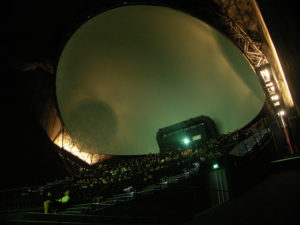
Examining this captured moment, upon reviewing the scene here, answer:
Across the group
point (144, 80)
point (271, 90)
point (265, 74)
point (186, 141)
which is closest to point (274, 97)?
point (271, 90)

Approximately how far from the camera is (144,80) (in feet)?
58.9

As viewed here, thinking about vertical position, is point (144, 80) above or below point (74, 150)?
above

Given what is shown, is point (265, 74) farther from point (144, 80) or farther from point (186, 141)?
point (144, 80)

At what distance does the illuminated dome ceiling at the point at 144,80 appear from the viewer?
46.8 feet

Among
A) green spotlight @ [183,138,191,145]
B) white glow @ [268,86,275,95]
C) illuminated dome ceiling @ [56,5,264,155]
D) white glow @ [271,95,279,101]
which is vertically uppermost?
illuminated dome ceiling @ [56,5,264,155]

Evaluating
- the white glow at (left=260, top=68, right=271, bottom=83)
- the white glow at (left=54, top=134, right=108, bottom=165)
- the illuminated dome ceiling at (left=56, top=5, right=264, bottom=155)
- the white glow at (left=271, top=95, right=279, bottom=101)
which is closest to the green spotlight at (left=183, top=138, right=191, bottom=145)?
the illuminated dome ceiling at (left=56, top=5, right=264, bottom=155)

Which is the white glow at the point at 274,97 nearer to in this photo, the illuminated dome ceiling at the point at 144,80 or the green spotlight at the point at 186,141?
the illuminated dome ceiling at the point at 144,80

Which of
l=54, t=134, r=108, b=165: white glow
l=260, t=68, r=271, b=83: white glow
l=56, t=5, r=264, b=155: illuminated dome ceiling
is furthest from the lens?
l=54, t=134, r=108, b=165: white glow

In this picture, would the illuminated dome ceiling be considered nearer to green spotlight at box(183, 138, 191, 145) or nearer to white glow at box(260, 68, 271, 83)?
green spotlight at box(183, 138, 191, 145)

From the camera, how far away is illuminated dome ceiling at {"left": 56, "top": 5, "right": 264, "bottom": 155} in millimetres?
14258

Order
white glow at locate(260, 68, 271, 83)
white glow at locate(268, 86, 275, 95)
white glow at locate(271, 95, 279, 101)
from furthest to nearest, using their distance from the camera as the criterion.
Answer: white glow at locate(268, 86, 275, 95) → white glow at locate(271, 95, 279, 101) → white glow at locate(260, 68, 271, 83)

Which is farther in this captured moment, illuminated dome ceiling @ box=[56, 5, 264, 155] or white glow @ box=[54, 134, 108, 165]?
white glow @ box=[54, 134, 108, 165]

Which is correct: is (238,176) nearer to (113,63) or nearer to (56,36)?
(56,36)

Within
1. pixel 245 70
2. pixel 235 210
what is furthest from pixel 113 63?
pixel 235 210
